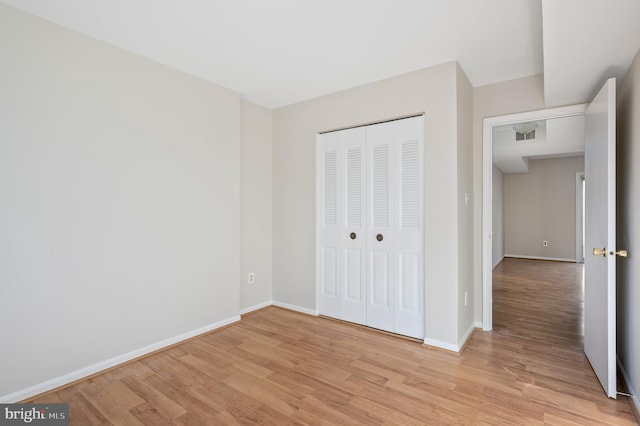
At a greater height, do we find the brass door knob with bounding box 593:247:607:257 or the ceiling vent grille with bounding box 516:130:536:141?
the ceiling vent grille with bounding box 516:130:536:141

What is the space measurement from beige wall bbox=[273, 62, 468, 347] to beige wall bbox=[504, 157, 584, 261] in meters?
6.45

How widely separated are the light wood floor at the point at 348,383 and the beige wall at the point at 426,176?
515 mm

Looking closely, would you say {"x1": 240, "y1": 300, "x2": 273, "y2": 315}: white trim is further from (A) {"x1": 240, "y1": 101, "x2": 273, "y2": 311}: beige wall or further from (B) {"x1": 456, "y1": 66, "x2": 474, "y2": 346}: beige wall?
(B) {"x1": 456, "y1": 66, "x2": 474, "y2": 346}: beige wall

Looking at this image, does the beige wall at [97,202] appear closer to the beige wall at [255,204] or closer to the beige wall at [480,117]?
the beige wall at [255,204]

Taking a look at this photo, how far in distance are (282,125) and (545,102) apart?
2784 mm

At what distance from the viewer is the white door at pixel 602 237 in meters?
2.02

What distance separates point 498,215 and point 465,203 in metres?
5.70

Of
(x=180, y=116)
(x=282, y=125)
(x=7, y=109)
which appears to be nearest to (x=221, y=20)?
(x=180, y=116)

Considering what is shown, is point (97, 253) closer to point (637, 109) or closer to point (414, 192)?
point (414, 192)

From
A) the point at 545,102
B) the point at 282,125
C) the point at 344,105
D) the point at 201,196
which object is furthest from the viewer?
the point at 282,125

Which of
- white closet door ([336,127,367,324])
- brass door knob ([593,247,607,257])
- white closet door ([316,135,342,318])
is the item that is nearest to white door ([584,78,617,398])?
brass door knob ([593,247,607,257])

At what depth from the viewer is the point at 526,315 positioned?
3.67 m

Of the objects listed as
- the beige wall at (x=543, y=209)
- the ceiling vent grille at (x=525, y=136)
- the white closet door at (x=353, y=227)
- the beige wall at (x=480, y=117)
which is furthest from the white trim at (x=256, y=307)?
the beige wall at (x=543, y=209)

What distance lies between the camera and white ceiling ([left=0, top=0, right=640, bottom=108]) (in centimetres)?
198
